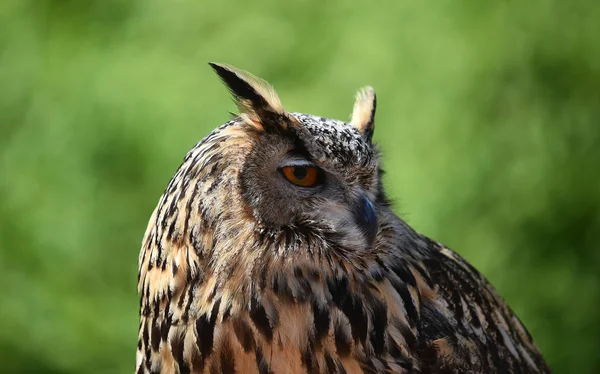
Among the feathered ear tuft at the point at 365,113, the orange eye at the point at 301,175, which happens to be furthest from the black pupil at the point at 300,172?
the feathered ear tuft at the point at 365,113

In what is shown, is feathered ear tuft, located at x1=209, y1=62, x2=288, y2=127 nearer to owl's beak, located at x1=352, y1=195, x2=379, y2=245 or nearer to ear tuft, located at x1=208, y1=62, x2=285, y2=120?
ear tuft, located at x1=208, y1=62, x2=285, y2=120

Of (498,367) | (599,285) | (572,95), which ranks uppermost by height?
(572,95)

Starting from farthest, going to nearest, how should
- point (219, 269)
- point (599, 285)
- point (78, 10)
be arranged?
point (78, 10) → point (599, 285) → point (219, 269)

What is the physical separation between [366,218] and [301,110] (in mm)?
2355

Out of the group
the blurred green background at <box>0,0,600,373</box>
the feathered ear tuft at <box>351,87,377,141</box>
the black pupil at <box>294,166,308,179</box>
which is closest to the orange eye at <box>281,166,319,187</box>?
the black pupil at <box>294,166,308,179</box>

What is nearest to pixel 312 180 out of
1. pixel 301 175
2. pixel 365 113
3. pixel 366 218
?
pixel 301 175

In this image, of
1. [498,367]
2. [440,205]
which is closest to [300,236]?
[498,367]

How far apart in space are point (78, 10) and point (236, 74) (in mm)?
3105

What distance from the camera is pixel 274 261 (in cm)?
158

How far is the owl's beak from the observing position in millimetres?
1596

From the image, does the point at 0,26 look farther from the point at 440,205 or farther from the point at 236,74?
the point at 236,74

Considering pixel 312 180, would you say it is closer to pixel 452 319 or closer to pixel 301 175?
pixel 301 175

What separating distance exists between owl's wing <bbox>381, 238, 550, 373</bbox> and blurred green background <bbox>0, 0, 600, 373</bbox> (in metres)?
1.68

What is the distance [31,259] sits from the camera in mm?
4250
